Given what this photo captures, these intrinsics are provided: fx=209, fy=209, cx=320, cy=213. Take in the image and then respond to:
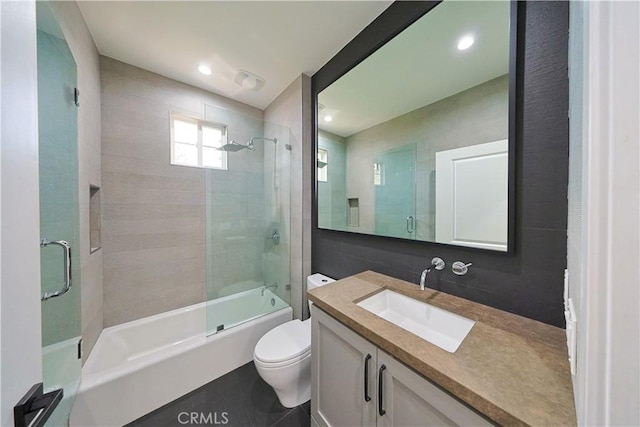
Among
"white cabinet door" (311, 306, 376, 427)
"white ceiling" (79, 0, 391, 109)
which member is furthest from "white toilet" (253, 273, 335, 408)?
"white ceiling" (79, 0, 391, 109)

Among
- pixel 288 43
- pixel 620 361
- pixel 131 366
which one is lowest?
pixel 131 366

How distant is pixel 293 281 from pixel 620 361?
211 centimetres

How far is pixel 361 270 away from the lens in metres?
1.64

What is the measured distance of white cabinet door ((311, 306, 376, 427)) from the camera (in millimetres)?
842

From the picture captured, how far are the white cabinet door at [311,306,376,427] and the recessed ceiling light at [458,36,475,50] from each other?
59.4 inches

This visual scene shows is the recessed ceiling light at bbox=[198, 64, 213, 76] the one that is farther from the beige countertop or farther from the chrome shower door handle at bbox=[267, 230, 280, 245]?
the beige countertop

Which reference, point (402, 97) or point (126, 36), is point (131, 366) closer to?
point (126, 36)

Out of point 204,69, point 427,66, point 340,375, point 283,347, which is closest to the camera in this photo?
point 340,375

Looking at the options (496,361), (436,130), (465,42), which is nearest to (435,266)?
(496,361)

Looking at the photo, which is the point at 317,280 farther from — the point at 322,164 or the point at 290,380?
the point at 322,164

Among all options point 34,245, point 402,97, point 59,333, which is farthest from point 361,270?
point 59,333

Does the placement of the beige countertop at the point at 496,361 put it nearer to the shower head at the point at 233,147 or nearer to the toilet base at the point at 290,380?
the toilet base at the point at 290,380

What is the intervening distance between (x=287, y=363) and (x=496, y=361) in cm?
112

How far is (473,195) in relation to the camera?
3.50 ft
